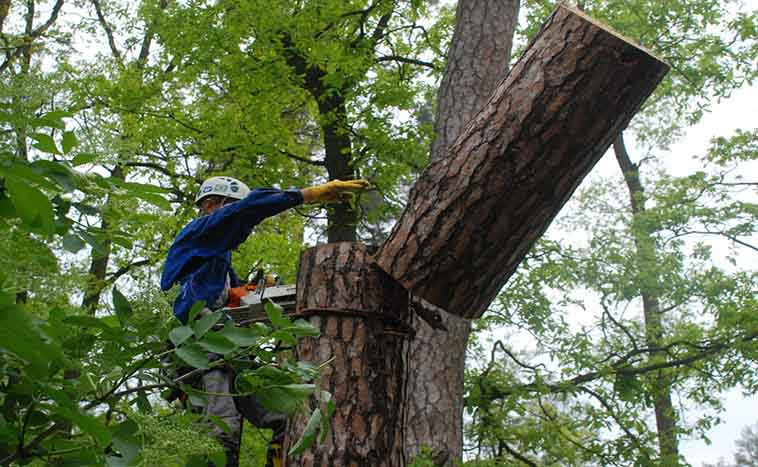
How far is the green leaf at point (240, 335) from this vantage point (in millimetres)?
1379

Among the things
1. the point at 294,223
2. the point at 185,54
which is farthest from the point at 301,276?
the point at 294,223

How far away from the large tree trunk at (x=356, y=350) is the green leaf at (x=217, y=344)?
176 cm

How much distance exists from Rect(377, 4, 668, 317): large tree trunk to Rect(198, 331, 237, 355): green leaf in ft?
5.91

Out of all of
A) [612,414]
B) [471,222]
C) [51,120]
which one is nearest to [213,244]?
[471,222]

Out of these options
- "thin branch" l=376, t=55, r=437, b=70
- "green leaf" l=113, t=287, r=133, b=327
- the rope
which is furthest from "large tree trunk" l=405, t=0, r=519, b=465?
"green leaf" l=113, t=287, r=133, b=327

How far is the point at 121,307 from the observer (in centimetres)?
135

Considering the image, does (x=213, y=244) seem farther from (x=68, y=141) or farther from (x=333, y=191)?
(x=68, y=141)

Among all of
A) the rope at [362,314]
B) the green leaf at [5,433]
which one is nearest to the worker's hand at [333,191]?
the rope at [362,314]

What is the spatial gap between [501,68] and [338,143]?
363cm

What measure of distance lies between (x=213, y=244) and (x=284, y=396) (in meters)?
2.82

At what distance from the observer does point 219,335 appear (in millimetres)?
1365

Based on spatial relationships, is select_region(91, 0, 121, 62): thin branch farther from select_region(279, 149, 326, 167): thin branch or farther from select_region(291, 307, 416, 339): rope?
select_region(291, 307, 416, 339): rope

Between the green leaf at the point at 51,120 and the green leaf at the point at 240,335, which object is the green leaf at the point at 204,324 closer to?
the green leaf at the point at 240,335

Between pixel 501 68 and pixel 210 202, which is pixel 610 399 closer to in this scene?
pixel 501 68
